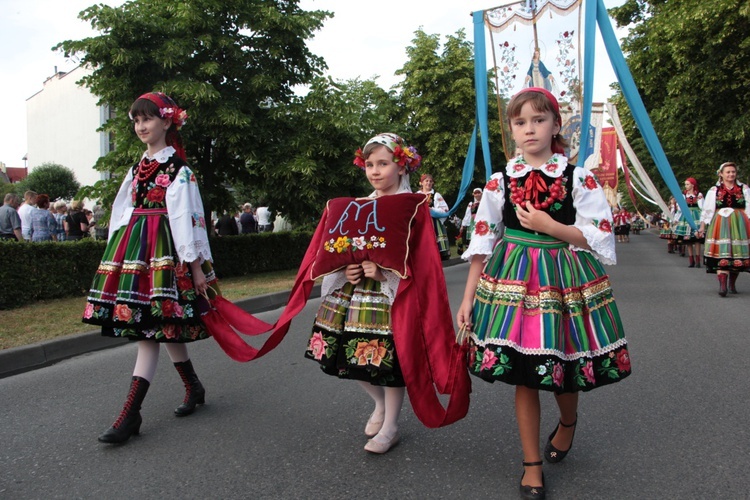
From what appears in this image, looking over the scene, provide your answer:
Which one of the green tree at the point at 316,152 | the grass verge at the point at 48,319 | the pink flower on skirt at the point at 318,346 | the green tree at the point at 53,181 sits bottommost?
the grass verge at the point at 48,319

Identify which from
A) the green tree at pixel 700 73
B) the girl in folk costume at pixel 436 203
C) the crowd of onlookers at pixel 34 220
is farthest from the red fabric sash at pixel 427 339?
the green tree at pixel 700 73

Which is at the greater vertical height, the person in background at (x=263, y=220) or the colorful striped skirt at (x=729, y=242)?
the person in background at (x=263, y=220)

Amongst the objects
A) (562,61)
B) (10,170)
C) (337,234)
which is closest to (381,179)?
(337,234)

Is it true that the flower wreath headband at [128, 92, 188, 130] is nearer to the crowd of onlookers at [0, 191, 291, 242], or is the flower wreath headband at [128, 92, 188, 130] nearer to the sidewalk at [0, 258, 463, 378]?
→ the sidewalk at [0, 258, 463, 378]

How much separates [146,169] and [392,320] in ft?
5.68

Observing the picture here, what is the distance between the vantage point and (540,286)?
2668 millimetres

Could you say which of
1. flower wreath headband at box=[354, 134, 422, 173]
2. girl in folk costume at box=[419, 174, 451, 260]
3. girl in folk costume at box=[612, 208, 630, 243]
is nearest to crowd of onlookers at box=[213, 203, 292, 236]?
girl in folk costume at box=[419, 174, 451, 260]

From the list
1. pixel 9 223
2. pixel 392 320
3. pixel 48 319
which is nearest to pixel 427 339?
pixel 392 320

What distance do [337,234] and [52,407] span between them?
8.03 ft

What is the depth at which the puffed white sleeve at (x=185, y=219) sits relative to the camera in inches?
140

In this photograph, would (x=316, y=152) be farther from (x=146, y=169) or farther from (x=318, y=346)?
(x=318, y=346)

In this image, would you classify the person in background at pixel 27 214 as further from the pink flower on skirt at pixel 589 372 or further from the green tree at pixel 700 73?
the green tree at pixel 700 73

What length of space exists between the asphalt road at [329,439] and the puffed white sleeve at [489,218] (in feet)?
3.55

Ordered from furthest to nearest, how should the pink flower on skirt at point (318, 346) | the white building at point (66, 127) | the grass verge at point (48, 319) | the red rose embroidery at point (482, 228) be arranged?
the white building at point (66, 127) → the grass verge at point (48, 319) → the pink flower on skirt at point (318, 346) → the red rose embroidery at point (482, 228)
